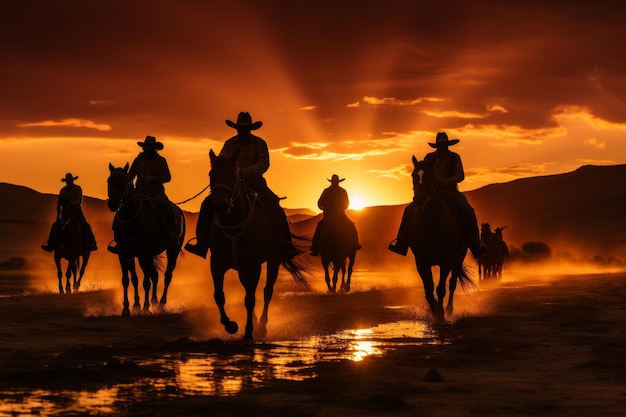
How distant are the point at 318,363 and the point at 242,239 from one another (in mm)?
3326

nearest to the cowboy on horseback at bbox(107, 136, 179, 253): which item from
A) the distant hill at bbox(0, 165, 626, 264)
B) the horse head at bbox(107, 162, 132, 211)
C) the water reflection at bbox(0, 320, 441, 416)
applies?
the horse head at bbox(107, 162, 132, 211)

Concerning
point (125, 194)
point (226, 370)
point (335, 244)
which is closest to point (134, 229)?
point (125, 194)

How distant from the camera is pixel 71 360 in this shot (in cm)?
1213

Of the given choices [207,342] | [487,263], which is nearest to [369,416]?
[207,342]

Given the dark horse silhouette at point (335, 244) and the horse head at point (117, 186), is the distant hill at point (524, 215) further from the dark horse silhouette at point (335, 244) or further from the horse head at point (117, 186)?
the horse head at point (117, 186)

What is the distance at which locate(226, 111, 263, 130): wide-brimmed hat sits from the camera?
52.0 ft

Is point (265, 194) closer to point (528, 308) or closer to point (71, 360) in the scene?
point (71, 360)

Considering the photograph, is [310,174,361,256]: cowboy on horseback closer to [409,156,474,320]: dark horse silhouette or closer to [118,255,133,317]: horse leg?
[118,255,133,317]: horse leg

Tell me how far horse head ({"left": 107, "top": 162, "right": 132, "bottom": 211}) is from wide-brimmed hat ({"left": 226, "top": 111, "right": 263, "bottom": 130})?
3.54 metres

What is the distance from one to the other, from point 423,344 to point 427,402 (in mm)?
4859

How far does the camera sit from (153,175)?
20.8m

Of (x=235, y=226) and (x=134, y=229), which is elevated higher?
(x=134, y=229)

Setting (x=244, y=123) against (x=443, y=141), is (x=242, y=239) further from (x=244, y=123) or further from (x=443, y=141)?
(x=443, y=141)

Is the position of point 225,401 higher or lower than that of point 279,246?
lower
